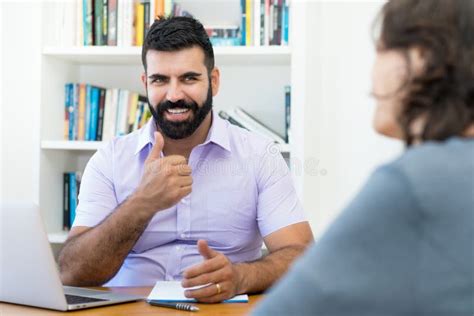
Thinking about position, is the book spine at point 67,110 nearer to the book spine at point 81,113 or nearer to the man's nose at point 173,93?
the book spine at point 81,113

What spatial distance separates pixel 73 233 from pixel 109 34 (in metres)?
1.04

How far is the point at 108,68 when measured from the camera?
2852 mm

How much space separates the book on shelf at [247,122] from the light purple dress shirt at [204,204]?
1.90ft

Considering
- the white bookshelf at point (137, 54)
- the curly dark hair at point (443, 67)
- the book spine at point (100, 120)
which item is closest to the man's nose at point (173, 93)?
the white bookshelf at point (137, 54)

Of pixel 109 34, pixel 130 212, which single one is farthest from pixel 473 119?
pixel 109 34

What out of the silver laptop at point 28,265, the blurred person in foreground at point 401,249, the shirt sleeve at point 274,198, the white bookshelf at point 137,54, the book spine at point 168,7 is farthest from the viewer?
the book spine at point 168,7

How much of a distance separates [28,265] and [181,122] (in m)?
0.78

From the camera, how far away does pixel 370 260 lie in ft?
2.01

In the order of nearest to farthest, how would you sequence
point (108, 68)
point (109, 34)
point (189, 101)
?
1. point (189, 101)
2. point (109, 34)
3. point (108, 68)

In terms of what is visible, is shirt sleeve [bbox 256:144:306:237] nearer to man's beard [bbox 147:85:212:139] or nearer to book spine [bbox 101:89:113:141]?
man's beard [bbox 147:85:212:139]

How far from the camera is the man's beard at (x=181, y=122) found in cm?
200

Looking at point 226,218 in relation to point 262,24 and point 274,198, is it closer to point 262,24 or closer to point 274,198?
point 274,198

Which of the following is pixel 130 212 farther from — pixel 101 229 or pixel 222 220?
pixel 222 220

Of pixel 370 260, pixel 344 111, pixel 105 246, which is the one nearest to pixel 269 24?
pixel 344 111
